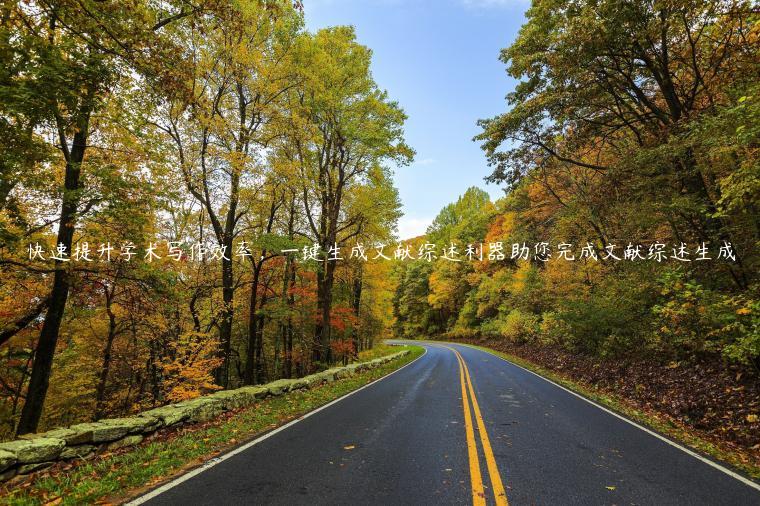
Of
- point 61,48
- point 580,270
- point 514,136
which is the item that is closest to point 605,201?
point 514,136

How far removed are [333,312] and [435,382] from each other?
9170 millimetres

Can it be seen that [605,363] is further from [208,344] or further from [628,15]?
[208,344]

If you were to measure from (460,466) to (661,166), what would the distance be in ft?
33.7

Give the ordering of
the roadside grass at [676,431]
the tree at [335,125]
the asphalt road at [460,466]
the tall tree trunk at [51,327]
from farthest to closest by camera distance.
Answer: the tree at [335,125]
the tall tree trunk at [51,327]
the roadside grass at [676,431]
the asphalt road at [460,466]

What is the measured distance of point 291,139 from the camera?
52.5ft

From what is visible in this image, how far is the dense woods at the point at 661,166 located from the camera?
7766mm

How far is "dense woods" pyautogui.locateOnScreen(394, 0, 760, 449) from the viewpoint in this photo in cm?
777

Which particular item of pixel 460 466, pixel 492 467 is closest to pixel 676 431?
pixel 492 467

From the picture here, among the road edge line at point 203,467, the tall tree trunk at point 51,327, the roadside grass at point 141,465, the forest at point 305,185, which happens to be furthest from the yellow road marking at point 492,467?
the tall tree trunk at point 51,327

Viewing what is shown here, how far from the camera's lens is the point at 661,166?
1027cm

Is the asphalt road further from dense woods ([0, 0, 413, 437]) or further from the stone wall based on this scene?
dense woods ([0, 0, 413, 437])

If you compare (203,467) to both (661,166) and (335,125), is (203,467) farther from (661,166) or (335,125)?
(335,125)

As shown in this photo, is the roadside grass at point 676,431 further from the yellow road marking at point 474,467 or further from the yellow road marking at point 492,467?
the yellow road marking at point 474,467

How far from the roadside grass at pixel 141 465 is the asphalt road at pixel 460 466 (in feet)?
1.77
